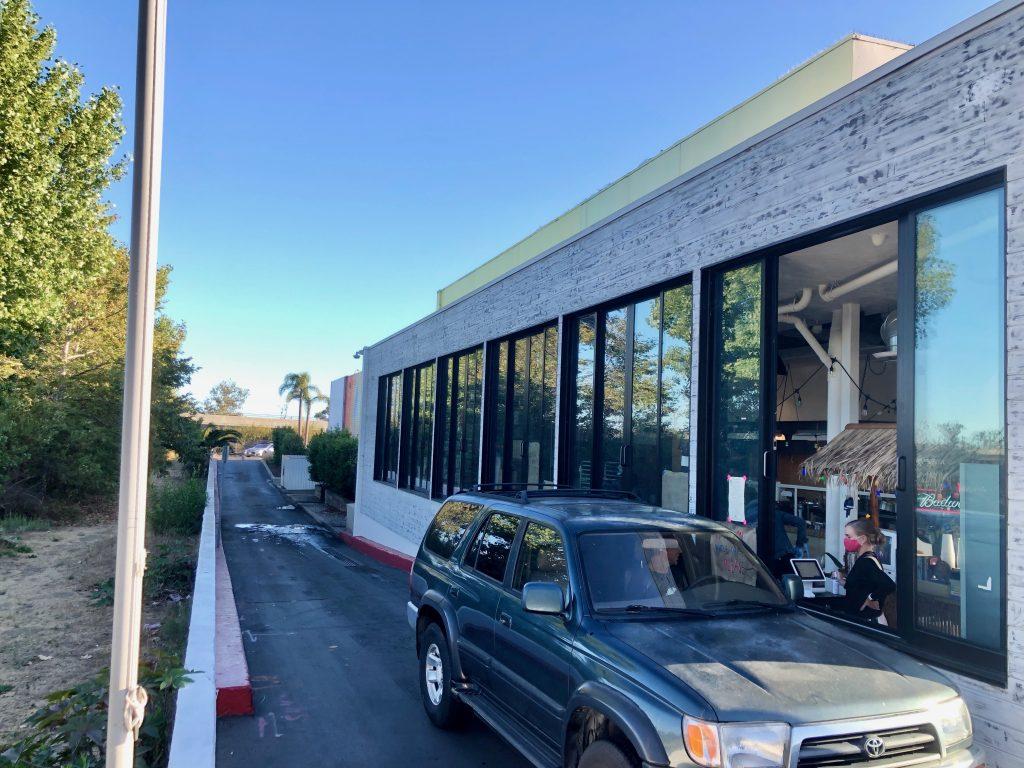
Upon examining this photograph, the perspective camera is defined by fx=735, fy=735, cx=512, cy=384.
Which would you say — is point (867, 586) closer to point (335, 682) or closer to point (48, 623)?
point (335, 682)

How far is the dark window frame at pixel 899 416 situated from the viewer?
15.0ft

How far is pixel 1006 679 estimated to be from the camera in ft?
14.4

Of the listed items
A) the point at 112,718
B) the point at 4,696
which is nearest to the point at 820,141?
the point at 112,718

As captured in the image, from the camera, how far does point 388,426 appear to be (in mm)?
21219

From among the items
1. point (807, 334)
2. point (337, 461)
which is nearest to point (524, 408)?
point (807, 334)

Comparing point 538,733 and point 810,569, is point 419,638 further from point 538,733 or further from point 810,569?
point 810,569

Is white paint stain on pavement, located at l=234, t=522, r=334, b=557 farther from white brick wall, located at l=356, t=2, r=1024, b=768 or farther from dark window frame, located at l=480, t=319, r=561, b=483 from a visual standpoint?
white brick wall, located at l=356, t=2, r=1024, b=768

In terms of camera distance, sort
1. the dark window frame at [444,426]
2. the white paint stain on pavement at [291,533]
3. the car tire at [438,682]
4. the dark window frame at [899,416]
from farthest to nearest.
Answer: the white paint stain on pavement at [291,533]
the dark window frame at [444,426]
the car tire at [438,682]
the dark window frame at [899,416]

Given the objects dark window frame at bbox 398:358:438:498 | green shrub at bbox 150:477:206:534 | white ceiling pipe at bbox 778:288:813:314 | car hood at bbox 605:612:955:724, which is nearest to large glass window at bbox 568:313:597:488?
white ceiling pipe at bbox 778:288:813:314

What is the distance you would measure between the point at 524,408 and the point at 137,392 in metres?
9.64

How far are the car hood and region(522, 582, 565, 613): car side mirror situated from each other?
0.29m

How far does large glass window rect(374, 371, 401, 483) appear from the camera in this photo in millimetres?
20375

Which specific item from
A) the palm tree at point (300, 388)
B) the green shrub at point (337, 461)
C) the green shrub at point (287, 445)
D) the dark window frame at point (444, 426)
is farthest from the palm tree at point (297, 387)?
the dark window frame at point (444, 426)

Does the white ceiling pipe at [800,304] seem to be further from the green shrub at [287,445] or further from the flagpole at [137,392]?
the green shrub at [287,445]
